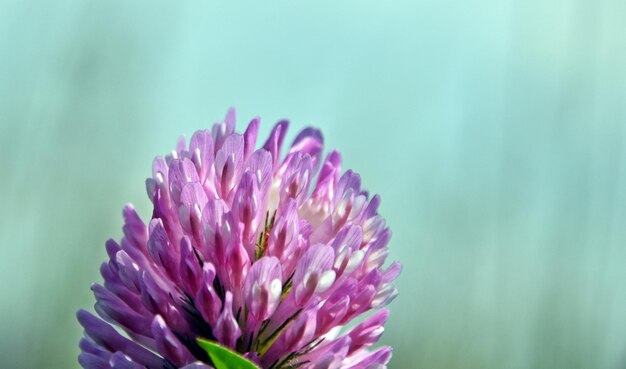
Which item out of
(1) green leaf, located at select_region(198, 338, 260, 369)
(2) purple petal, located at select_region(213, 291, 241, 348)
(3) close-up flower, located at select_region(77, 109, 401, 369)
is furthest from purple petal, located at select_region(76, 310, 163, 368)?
(1) green leaf, located at select_region(198, 338, 260, 369)

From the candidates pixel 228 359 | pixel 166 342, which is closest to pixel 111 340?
pixel 166 342

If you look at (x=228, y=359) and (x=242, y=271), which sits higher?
(x=242, y=271)

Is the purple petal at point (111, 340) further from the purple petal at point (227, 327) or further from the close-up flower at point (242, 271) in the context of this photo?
the purple petal at point (227, 327)

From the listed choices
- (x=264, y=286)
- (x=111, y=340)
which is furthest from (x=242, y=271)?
(x=111, y=340)

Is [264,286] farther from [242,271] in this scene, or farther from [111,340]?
[111,340]

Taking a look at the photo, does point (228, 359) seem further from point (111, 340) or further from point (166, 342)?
point (111, 340)

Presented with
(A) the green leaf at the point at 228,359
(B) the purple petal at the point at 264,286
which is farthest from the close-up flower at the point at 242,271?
(A) the green leaf at the point at 228,359

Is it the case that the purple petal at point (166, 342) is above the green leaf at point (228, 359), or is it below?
above

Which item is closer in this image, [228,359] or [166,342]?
[228,359]

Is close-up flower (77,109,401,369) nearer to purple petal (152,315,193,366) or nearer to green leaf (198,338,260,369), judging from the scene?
purple petal (152,315,193,366)
